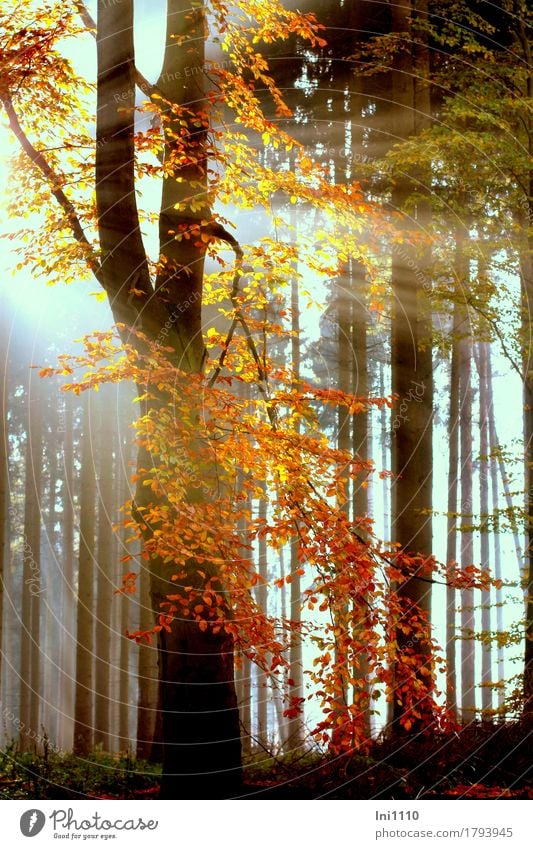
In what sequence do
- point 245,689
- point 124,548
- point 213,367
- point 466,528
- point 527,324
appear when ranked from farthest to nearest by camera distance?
1. point 527,324
2. point 466,528
3. point 124,548
4. point 245,689
5. point 213,367

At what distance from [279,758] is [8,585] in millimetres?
6072

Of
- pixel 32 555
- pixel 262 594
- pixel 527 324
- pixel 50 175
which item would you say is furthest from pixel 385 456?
pixel 32 555

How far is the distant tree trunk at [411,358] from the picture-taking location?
521 cm

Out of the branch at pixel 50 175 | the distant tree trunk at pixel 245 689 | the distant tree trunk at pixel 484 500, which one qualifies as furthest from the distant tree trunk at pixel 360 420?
the branch at pixel 50 175

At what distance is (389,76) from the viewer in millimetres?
5918

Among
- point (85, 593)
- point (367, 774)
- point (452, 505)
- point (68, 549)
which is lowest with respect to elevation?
point (367, 774)

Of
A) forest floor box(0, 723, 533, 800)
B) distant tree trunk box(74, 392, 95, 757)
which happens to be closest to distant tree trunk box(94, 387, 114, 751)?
distant tree trunk box(74, 392, 95, 757)

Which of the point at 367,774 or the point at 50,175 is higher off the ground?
the point at 50,175

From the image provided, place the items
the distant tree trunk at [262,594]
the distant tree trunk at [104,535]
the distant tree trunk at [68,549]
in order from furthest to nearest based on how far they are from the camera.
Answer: the distant tree trunk at [68,549] < the distant tree trunk at [104,535] < the distant tree trunk at [262,594]

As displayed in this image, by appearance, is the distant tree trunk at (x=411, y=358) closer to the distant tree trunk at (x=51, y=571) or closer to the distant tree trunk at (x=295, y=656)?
the distant tree trunk at (x=295, y=656)

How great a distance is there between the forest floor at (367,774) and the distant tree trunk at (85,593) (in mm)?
2421

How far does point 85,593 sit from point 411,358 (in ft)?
14.6

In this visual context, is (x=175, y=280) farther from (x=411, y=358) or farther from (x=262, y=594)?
(x=262, y=594)

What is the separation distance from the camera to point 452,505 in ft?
18.0
